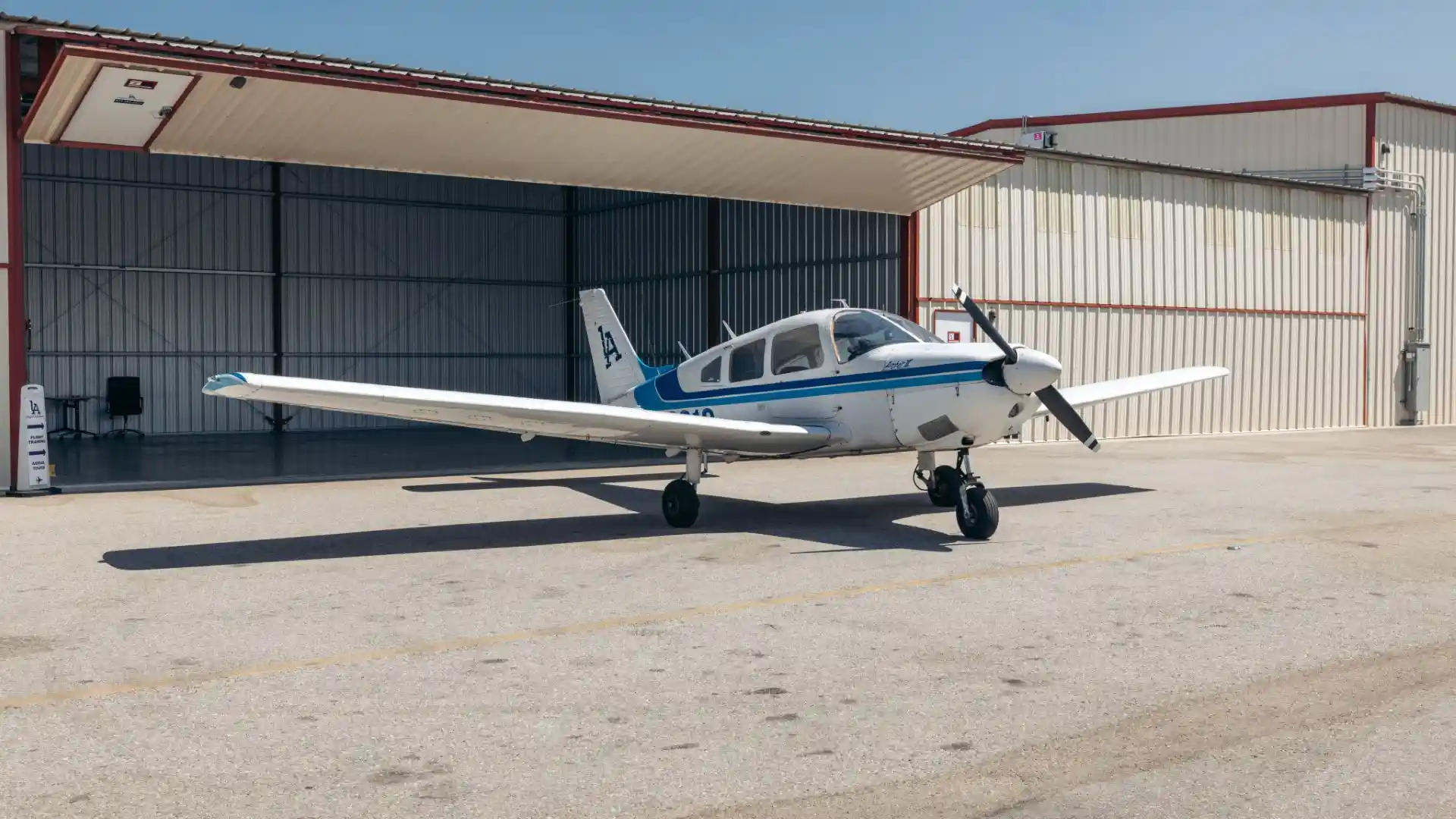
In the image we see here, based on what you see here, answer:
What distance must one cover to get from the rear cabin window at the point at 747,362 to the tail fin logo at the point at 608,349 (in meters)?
2.98

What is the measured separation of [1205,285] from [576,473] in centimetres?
1471

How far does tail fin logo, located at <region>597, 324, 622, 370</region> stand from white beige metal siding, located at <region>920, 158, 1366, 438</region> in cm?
754

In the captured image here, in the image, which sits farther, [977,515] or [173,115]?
[173,115]

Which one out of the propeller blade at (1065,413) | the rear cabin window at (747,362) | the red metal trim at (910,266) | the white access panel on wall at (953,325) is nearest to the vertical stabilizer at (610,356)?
the rear cabin window at (747,362)

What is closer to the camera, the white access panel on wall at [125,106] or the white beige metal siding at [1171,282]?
the white access panel on wall at [125,106]

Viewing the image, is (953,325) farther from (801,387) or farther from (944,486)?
(801,387)

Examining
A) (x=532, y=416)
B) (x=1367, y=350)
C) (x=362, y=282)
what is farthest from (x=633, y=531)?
(x=1367, y=350)

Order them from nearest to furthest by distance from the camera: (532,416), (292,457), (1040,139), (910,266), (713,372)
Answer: (532,416) < (713,372) < (292,457) < (910,266) < (1040,139)

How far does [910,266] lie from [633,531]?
1137 cm

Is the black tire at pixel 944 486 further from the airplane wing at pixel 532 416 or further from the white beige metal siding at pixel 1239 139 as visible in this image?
the white beige metal siding at pixel 1239 139

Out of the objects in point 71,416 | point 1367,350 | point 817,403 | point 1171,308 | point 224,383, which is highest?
point 1171,308

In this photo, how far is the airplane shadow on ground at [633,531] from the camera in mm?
9766

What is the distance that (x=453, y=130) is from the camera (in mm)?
17047

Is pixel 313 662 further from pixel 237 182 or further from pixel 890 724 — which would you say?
pixel 237 182
